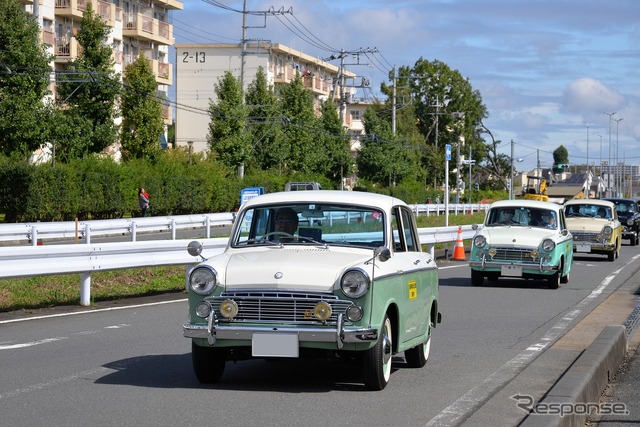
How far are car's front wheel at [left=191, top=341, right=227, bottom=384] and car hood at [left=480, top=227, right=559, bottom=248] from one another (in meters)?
12.5

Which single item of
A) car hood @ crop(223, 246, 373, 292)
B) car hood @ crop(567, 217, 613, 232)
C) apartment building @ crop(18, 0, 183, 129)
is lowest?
car hood @ crop(567, 217, 613, 232)

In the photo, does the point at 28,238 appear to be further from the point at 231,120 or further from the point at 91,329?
the point at 231,120

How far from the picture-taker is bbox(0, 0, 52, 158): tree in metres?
40.4

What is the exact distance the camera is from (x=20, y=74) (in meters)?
40.5

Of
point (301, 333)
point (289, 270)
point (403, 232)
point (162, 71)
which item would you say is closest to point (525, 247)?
point (403, 232)

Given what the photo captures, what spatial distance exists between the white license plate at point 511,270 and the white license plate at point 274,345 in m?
12.8

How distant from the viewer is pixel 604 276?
79.2ft

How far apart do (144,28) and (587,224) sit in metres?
47.3

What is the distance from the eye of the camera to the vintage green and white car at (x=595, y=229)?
96.8 feet

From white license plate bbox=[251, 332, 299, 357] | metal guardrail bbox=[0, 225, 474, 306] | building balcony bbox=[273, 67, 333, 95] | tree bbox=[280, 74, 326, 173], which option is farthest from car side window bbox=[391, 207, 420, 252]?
building balcony bbox=[273, 67, 333, 95]

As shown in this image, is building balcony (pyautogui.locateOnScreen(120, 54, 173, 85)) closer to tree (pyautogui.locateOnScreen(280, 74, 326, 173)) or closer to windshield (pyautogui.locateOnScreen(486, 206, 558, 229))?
tree (pyautogui.locateOnScreen(280, 74, 326, 173))

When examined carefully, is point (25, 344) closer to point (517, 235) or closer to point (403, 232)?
point (403, 232)

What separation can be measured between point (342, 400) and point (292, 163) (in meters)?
67.0

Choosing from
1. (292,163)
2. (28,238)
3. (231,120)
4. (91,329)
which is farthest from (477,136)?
(91,329)
